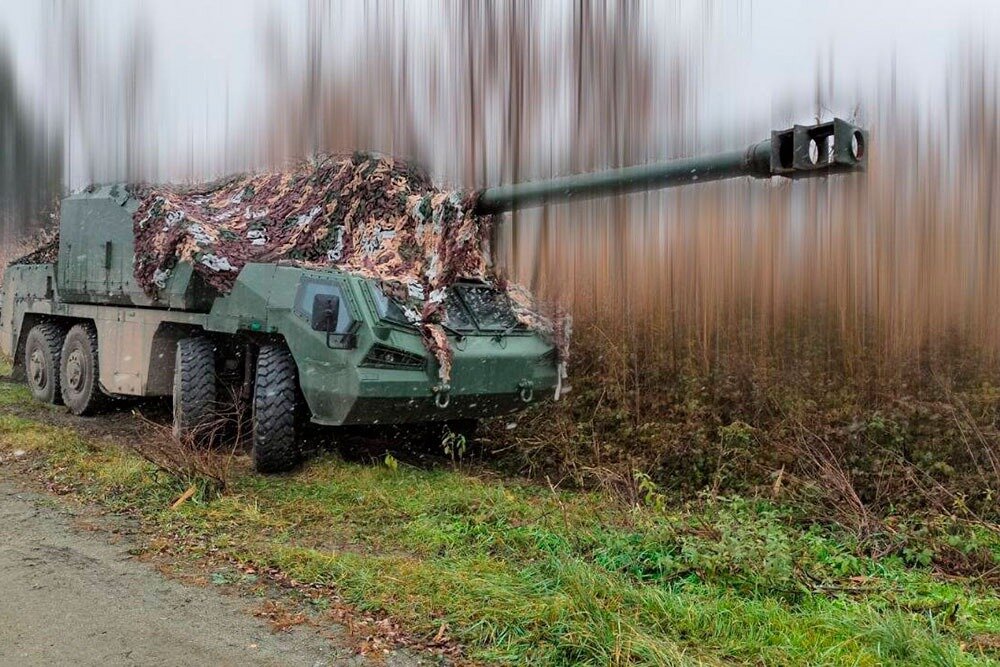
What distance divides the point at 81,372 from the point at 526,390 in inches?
202

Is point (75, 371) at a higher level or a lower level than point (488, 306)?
lower

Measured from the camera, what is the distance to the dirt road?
10.2 feet

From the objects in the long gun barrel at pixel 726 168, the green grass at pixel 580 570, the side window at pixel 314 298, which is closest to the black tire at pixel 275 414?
the green grass at pixel 580 570

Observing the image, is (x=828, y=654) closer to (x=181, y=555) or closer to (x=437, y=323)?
(x=181, y=555)

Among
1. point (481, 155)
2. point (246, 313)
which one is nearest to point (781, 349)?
point (481, 155)

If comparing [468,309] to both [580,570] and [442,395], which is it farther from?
[580,570]

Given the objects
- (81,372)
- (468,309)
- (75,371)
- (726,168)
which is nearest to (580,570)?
(726,168)

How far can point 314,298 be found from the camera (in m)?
5.99

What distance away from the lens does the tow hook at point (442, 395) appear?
19.5 feet

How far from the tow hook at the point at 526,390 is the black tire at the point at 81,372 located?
4675mm

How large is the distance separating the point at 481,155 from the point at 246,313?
2201 millimetres

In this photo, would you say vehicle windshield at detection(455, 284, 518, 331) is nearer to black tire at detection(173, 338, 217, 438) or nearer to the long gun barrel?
the long gun barrel

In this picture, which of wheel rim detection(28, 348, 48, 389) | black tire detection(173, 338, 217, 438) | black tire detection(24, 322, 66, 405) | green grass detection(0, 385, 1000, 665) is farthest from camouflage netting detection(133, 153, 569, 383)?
wheel rim detection(28, 348, 48, 389)

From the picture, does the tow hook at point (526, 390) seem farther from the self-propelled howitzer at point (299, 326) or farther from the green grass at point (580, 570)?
the green grass at point (580, 570)
